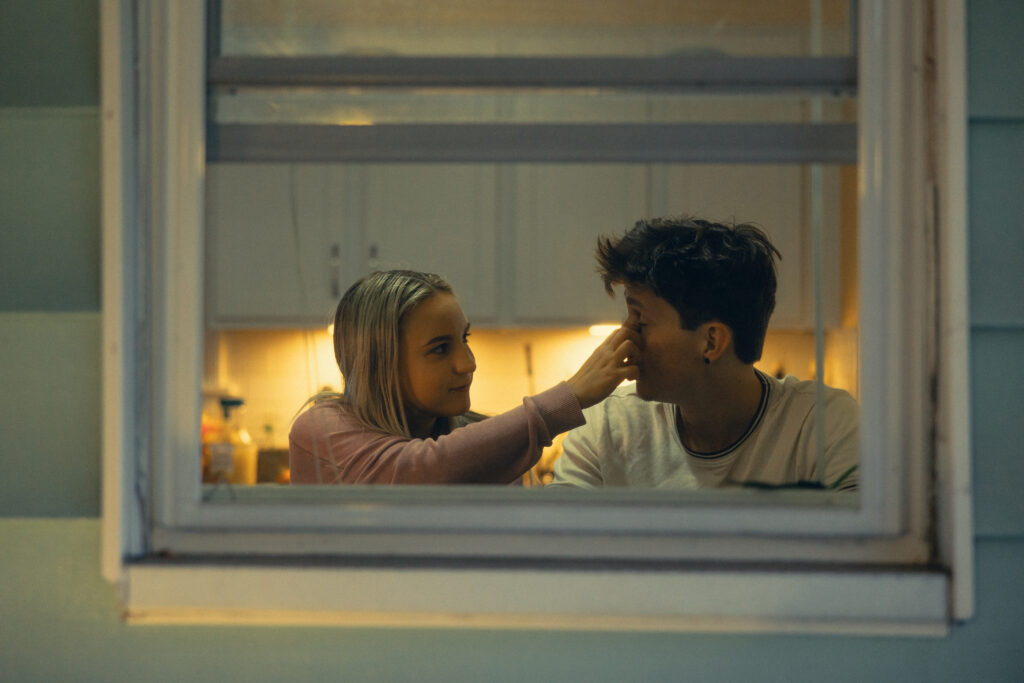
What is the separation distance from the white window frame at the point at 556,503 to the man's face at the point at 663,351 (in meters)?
0.83

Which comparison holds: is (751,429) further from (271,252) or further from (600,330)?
(271,252)

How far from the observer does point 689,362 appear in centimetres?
168

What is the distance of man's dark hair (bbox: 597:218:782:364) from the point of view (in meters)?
1.66

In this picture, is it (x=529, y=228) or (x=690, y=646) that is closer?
(x=690, y=646)

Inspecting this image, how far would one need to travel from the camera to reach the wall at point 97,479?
836mm

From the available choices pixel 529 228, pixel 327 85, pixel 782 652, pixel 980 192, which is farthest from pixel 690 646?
pixel 529 228

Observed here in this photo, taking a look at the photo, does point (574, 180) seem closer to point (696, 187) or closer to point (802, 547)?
point (696, 187)

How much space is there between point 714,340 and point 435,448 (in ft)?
2.20

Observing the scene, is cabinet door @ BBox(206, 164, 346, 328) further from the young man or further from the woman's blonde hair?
the young man

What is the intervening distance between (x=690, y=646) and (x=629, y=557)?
12cm

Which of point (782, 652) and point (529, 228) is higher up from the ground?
point (529, 228)

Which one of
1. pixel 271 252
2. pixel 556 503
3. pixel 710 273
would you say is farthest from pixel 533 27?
pixel 556 503

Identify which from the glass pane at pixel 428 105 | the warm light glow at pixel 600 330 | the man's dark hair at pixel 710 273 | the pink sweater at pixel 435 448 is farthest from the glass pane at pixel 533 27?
the warm light glow at pixel 600 330

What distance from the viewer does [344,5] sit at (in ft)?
7.25
